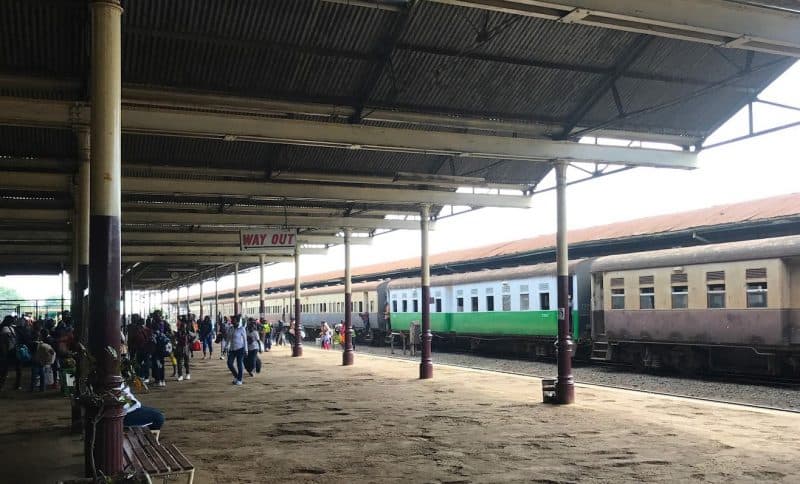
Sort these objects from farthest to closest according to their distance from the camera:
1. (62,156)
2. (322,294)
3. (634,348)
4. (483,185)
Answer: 1. (322,294)
2. (634,348)
3. (483,185)
4. (62,156)

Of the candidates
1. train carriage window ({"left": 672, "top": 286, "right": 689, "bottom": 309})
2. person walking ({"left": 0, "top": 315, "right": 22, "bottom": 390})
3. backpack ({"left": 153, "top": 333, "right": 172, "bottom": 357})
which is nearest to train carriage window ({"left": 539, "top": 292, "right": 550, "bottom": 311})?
train carriage window ({"left": 672, "top": 286, "right": 689, "bottom": 309})

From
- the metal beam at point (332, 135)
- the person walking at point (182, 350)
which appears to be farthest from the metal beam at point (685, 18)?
the person walking at point (182, 350)

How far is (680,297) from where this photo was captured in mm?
16484

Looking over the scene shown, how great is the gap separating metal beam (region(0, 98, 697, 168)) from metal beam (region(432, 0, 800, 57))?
410 centimetres

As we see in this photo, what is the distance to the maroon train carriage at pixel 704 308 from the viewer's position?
14203 mm

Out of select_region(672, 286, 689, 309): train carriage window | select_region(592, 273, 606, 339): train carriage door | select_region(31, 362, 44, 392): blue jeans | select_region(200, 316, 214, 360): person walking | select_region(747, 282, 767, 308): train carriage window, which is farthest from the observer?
select_region(200, 316, 214, 360): person walking

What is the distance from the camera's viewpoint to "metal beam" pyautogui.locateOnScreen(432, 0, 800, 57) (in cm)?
718

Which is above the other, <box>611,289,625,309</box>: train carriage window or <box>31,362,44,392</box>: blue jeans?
<box>611,289,625,309</box>: train carriage window

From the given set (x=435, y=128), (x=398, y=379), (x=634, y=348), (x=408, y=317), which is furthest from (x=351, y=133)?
(x=408, y=317)

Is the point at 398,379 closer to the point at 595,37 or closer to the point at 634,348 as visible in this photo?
the point at 634,348

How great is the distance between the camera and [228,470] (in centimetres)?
749

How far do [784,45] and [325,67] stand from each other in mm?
5769

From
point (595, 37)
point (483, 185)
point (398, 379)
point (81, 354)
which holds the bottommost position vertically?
point (398, 379)

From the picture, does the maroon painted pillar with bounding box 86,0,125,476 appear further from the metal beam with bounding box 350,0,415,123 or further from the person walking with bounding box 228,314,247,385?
the person walking with bounding box 228,314,247,385
